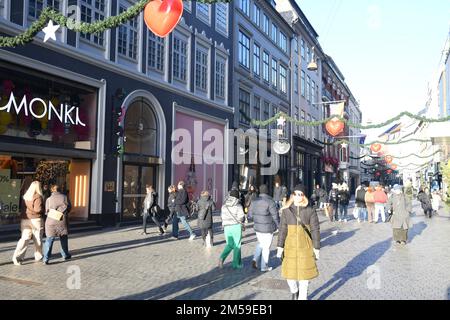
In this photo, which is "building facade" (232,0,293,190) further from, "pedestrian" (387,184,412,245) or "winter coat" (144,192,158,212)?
"pedestrian" (387,184,412,245)

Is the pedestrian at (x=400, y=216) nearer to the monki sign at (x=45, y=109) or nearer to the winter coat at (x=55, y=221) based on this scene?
the winter coat at (x=55, y=221)

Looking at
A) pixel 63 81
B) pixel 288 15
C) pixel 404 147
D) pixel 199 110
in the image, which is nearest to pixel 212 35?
pixel 199 110

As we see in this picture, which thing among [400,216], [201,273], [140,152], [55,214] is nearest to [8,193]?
[55,214]

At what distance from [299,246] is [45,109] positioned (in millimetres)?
10622

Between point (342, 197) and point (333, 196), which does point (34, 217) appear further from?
point (342, 197)

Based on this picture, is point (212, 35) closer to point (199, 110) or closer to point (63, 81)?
point (199, 110)

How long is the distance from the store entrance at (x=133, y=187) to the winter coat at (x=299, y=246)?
1187 cm

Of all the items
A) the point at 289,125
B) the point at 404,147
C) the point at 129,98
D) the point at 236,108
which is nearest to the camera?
the point at 129,98

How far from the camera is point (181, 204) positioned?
13.3 meters

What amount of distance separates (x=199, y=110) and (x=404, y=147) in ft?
308

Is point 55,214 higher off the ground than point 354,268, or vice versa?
point 55,214

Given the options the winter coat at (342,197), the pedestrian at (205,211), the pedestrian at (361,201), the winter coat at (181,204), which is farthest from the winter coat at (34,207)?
the pedestrian at (361,201)
